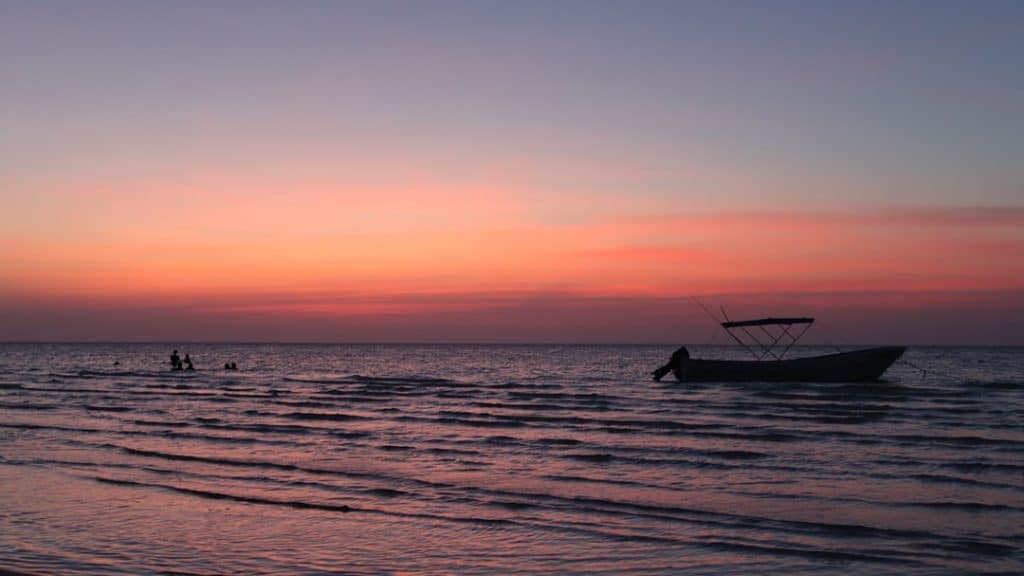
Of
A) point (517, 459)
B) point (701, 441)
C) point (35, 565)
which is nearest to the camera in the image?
point (35, 565)

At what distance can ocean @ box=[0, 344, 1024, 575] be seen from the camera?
34.3 ft

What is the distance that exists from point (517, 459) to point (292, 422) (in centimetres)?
1150

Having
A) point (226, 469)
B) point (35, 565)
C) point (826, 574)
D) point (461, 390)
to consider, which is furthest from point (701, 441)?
point (461, 390)

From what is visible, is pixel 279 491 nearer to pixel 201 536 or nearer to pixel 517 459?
pixel 201 536

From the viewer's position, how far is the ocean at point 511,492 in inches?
412

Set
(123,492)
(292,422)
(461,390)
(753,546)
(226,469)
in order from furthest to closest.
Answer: (461,390) → (292,422) → (226,469) → (123,492) → (753,546)

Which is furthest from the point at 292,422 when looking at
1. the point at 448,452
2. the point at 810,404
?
the point at 810,404

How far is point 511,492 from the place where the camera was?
49.9 ft

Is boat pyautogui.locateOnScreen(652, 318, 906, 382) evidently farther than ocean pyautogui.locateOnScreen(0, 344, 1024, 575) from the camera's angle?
Yes

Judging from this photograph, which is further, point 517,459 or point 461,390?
point 461,390

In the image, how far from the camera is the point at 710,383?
175ft

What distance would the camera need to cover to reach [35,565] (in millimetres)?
9539

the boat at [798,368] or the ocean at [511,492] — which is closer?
the ocean at [511,492]

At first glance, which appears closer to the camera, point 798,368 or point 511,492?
point 511,492
